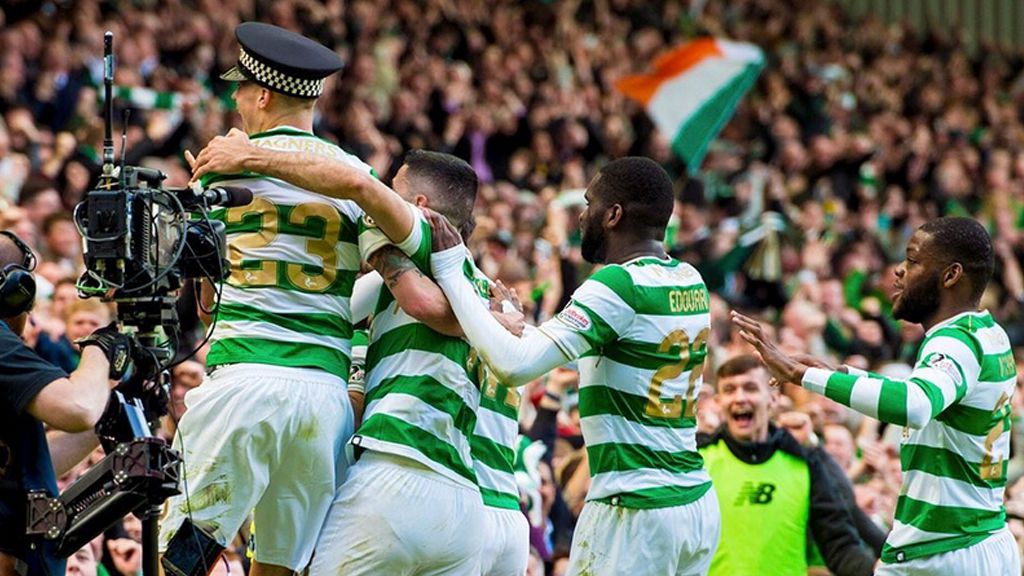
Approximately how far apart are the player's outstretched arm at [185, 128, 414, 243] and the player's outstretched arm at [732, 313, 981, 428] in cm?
141

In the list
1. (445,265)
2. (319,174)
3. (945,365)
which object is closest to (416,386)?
(445,265)

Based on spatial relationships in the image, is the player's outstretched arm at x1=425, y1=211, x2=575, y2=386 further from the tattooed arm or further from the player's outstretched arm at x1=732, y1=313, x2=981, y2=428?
the player's outstretched arm at x1=732, y1=313, x2=981, y2=428

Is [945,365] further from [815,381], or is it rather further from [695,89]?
[695,89]

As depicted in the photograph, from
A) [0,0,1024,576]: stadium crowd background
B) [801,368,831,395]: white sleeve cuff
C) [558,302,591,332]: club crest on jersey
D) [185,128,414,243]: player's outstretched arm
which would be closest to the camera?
[185,128,414,243]: player's outstretched arm

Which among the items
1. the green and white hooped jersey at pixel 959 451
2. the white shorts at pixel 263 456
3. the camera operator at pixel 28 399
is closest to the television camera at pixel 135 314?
the camera operator at pixel 28 399

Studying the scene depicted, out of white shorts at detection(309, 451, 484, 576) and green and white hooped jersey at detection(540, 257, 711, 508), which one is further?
green and white hooped jersey at detection(540, 257, 711, 508)

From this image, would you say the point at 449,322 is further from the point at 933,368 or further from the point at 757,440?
the point at 757,440

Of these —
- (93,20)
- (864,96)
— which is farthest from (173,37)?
(864,96)

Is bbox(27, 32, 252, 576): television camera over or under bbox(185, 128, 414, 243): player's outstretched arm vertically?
under

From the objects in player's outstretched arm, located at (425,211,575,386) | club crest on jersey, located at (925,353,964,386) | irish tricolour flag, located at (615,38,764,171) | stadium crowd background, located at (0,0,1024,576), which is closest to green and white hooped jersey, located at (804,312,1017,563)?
club crest on jersey, located at (925,353,964,386)

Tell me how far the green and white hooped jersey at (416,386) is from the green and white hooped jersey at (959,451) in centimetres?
173

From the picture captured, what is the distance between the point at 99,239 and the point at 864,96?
22.2 m

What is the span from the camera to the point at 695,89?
20328 mm

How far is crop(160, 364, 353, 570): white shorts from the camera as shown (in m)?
6.16
